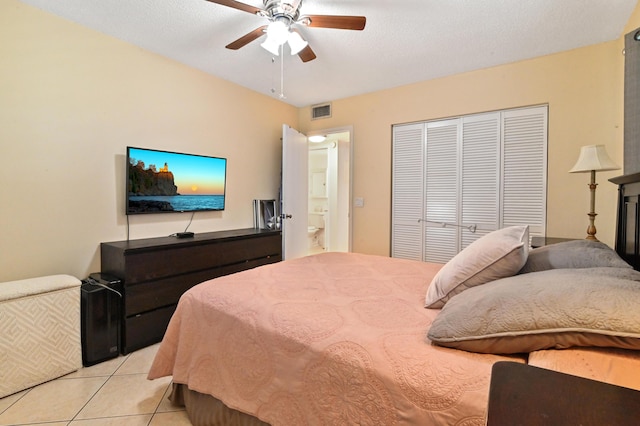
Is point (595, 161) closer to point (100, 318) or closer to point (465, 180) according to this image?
point (465, 180)

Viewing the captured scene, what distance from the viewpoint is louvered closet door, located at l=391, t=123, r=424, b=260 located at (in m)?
3.74

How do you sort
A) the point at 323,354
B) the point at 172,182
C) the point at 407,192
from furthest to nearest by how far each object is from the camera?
the point at 407,192
the point at 172,182
the point at 323,354

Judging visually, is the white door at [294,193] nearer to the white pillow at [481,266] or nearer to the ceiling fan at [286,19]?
the ceiling fan at [286,19]

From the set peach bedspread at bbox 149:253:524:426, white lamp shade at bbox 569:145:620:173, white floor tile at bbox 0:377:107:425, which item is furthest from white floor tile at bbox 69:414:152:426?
white lamp shade at bbox 569:145:620:173

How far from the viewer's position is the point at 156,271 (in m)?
2.56

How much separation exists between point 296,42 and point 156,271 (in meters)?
2.15

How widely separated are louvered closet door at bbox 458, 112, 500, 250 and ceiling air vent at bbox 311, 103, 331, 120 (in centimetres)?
183

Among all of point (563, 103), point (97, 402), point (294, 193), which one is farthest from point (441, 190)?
point (97, 402)

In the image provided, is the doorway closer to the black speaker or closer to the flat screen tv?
the flat screen tv

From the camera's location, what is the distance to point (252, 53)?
116 inches

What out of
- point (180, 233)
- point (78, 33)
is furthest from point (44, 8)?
point (180, 233)

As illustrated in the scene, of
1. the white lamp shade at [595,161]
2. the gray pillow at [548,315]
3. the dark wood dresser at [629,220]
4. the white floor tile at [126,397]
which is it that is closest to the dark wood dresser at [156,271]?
the white floor tile at [126,397]

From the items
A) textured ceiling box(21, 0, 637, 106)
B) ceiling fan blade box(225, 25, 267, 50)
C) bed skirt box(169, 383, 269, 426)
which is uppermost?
textured ceiling box(21, 0, 637, 106)

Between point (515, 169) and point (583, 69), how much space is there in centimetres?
102
